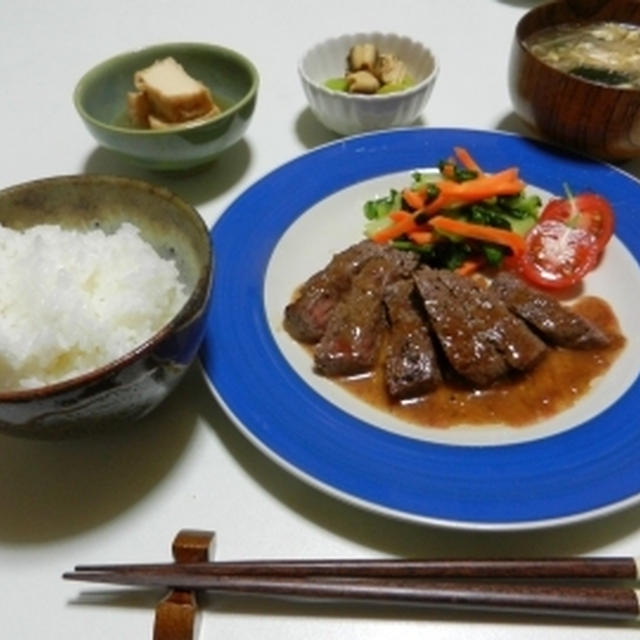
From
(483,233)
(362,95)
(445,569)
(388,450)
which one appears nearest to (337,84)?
(362,95)

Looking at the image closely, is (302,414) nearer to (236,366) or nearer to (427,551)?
(236,366)

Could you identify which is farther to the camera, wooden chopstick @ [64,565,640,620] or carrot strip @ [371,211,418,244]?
carrot strip @ [371,211,418,244]

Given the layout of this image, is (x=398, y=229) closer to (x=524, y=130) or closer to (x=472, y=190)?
(x=472, y=190)

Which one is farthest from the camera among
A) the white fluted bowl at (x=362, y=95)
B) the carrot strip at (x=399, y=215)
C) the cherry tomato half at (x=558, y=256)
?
the white fluted bowl at (x=362, y=95)

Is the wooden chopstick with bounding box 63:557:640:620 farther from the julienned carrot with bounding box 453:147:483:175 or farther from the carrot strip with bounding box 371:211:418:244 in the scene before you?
the julienned carrot with bounding box 453:147:483:175

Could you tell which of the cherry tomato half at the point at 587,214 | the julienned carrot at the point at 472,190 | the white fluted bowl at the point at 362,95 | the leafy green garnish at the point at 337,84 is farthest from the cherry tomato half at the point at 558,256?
the leafy green garnish at the point at 337,84

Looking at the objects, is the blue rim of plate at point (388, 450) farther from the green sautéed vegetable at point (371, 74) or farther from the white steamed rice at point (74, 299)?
the green sautéed vegetable at point (371, 74)

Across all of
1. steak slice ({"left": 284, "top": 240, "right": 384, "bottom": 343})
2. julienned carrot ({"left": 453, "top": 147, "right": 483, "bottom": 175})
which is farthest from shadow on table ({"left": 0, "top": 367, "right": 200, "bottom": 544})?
julienned carrot ({"left": 453, "top": 147, "right": 483, "bottom": 175})
